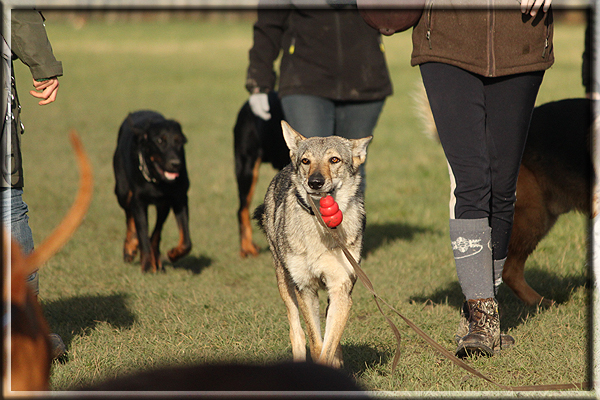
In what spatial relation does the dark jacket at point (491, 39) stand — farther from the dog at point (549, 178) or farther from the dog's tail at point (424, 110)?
the dog's tail at point (424, 110)

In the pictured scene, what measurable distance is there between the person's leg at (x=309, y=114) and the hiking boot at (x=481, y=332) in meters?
1.83

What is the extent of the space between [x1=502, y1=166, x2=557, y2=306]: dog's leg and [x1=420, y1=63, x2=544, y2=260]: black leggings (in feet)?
2.99

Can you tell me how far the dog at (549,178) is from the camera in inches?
164

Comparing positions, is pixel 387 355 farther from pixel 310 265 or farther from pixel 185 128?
pixel 185 128

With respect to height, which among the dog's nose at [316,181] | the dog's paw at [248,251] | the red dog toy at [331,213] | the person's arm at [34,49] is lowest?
the dog's paw at [248,251]

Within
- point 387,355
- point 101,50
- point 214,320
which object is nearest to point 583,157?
point 387,355

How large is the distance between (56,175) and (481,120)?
8061mm

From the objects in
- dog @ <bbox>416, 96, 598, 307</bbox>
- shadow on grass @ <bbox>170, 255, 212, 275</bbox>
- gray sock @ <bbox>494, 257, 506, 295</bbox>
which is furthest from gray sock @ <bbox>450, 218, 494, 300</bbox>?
shadow on grass @ <bbox>170, 255, 212, 275</bbox>

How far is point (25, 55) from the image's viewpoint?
3.12 m

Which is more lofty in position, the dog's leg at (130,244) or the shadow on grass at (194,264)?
the dog's leg at (130,244)

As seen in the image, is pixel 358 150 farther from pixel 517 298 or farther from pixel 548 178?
pixel 517 298

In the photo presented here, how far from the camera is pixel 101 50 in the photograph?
33938 mm

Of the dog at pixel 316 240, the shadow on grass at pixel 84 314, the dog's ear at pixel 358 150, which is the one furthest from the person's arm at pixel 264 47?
the shadow on grass at pixel 84 314

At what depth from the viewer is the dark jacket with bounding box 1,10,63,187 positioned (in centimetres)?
305
